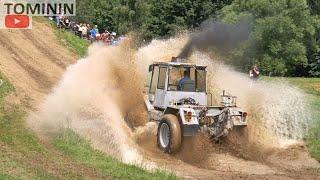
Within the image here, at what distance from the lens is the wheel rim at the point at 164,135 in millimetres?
14312

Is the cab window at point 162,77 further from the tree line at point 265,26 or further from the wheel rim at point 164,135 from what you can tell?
the tree line at point 265,26

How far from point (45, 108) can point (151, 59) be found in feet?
14.2

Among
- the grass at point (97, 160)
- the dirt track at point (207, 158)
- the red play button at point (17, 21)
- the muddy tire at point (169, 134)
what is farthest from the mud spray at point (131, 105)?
the red play button at point (17, 21)

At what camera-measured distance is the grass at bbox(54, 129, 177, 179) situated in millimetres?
10656

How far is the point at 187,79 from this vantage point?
15281 mm

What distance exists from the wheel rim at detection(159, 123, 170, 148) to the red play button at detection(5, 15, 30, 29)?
14.2 m

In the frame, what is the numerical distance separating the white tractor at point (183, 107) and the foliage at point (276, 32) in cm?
3325

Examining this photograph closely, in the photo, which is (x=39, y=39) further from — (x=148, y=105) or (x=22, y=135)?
(x=22, y=135)

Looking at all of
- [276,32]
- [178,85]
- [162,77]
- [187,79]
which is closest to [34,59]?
[162,77]

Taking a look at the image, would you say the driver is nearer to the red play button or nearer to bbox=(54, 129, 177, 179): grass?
bbox=(54, 129, 177, 179): grass

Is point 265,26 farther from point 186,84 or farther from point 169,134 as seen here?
point 169,134

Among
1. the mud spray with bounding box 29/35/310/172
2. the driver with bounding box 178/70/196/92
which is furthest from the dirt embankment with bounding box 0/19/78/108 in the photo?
the driver with bounding box 178/70/196/92

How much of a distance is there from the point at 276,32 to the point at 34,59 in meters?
32.3

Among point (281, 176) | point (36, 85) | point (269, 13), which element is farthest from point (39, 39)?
point (269, 13)
